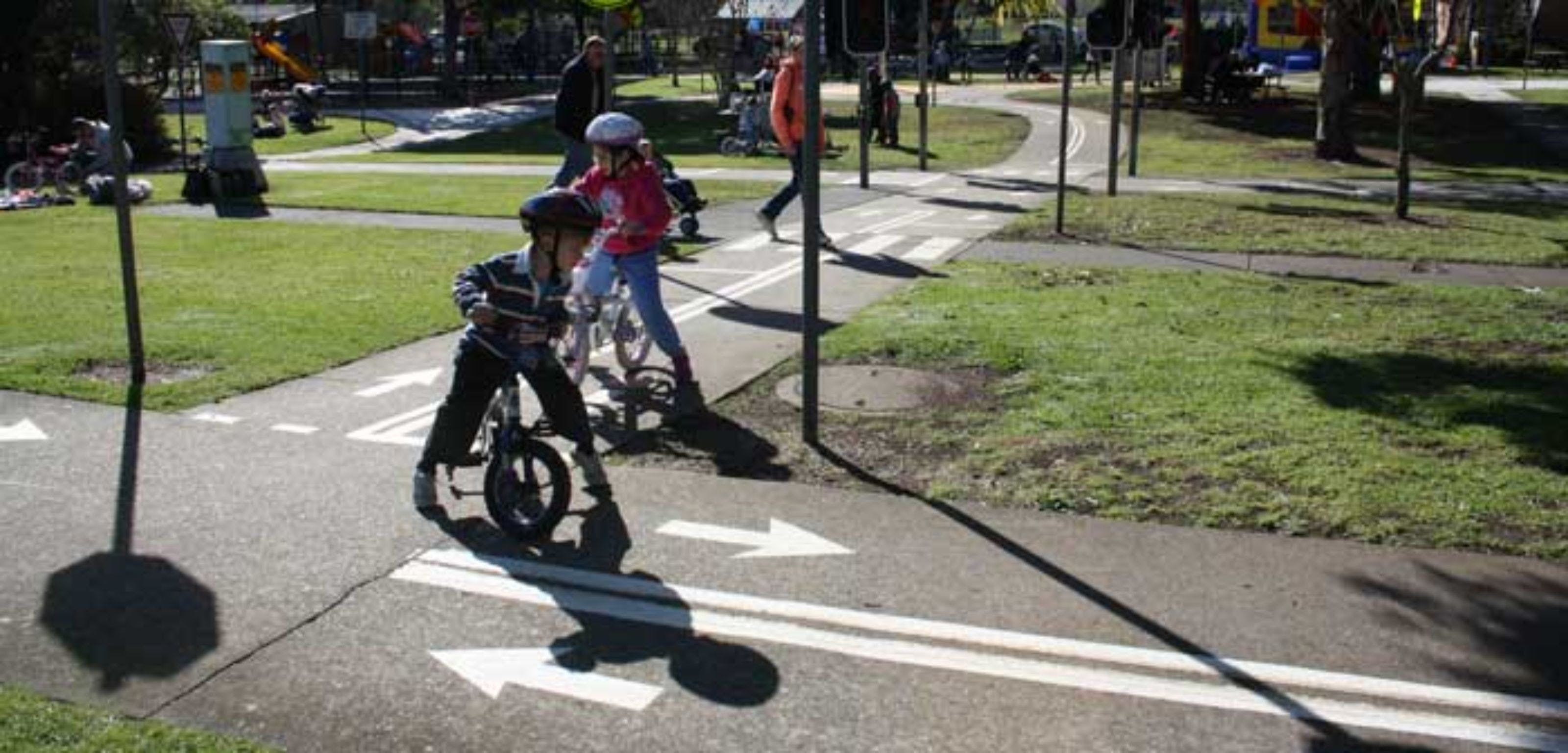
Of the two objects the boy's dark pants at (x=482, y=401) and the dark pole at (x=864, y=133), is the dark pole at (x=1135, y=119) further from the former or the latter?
the boy's dark pants at (x=482, y=401)

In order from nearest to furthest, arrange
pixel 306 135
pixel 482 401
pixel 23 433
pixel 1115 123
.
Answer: pixel 482 401, pixel 23 433, pixel 1115 123, pixel 306 135

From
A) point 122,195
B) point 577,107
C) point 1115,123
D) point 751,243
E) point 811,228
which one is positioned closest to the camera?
point 811,228

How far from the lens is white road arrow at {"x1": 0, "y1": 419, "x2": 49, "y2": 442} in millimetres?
7699

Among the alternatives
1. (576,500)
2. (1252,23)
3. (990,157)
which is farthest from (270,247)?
(1252,23)

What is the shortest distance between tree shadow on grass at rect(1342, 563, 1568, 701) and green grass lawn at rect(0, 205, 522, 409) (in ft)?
21.4

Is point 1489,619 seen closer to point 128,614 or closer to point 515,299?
point 515,299

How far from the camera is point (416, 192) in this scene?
21.1 m

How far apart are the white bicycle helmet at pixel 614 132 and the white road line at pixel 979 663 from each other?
2968 mm

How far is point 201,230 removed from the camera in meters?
16.7

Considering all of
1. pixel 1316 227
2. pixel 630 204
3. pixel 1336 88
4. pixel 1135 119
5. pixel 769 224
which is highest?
pixel 1336 88

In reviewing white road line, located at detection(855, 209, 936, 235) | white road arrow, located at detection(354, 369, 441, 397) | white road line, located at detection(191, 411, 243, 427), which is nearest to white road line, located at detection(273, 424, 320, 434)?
white road line, located at detection(191, 411, 243, 427)

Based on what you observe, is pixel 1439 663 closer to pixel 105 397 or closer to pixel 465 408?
pixel 465 408

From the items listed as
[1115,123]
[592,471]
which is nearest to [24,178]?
[1115,123]

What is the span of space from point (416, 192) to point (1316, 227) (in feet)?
40.4
